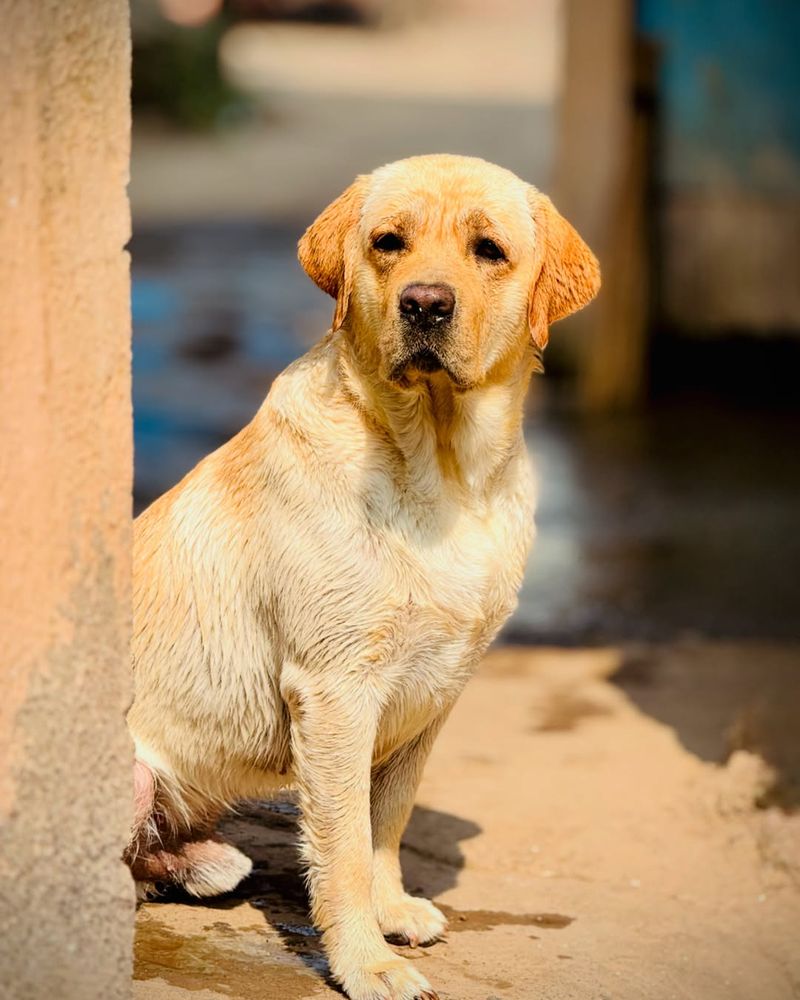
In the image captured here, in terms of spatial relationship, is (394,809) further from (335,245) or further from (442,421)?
(335,245)

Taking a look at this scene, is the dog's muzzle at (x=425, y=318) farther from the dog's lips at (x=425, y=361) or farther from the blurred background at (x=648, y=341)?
the blurred background at (x=648, y=341)

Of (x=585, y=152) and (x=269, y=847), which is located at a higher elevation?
(x=585, y=152)

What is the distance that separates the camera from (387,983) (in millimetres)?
3451

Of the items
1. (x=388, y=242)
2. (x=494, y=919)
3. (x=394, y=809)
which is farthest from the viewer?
(x=494, y=919)

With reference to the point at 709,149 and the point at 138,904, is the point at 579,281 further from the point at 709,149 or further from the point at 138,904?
the point at 709,149

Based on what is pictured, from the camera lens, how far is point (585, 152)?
10594 millimetres

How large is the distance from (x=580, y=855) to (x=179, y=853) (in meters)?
1.32

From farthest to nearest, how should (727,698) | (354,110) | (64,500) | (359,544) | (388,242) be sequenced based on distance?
(354,110) < (727,698) < (388,242) < (359,544) < (64,500)

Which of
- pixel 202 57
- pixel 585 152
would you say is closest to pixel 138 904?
pixel 585 152

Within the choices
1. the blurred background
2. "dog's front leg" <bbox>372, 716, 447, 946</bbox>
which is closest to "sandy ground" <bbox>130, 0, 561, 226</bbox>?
the blurred background

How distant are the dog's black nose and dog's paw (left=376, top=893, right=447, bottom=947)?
143cm

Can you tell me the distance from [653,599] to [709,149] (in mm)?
4490

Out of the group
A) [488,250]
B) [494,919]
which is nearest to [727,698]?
[494,919]

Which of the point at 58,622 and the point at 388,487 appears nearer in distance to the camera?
the point at 58,622
